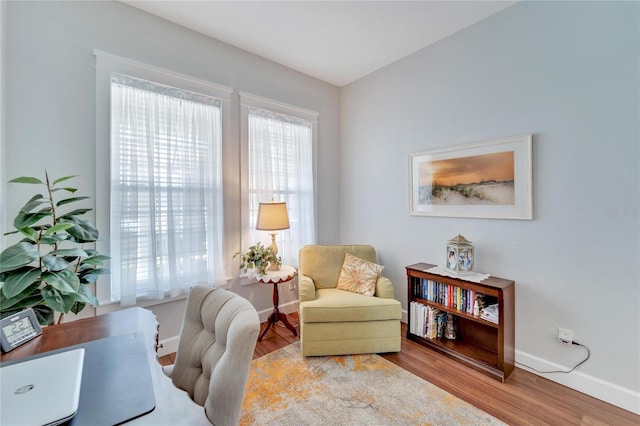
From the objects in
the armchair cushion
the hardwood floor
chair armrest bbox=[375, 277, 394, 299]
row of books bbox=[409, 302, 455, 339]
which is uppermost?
chair armrest bbox=[375, 277, 394, 299]

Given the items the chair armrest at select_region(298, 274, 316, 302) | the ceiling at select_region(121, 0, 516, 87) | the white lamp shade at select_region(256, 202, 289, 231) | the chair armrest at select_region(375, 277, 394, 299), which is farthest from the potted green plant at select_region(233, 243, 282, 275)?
the ceiling at select_region(121, 0, 516, 87)

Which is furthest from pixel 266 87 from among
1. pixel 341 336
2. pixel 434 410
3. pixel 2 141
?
pixel 434 410

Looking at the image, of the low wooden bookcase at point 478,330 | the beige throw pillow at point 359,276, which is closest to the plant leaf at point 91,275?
the beige throw pillow at point 359,276

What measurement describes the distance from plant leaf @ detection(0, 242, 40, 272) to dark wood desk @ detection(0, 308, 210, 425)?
0.33 metres

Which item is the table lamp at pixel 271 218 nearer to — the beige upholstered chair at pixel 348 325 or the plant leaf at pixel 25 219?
the beige upholstered chair at pixel 348 325

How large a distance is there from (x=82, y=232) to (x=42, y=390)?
119 cm

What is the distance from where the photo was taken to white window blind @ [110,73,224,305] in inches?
83.1

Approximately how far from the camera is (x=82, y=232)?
1648 millimetres

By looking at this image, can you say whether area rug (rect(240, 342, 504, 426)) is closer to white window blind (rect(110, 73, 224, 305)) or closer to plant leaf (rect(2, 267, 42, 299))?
white window blind (rect(110, 73, 224, 305))

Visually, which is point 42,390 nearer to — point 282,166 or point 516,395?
point 516,395

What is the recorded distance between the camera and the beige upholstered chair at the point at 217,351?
91cm

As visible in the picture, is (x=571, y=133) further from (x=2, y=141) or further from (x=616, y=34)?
(x=2, y=141)

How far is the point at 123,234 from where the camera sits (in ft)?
6.93

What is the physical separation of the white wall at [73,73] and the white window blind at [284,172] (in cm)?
22
